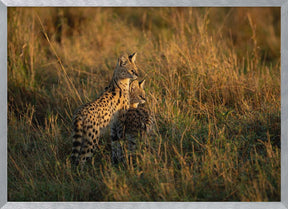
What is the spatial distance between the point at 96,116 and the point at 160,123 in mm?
930

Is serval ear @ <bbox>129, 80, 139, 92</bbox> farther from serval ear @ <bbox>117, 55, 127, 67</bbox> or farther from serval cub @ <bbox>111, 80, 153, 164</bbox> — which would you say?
serval cub @ <bbox>111, 80, 153, 164</bbox>

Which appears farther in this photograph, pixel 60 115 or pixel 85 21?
pixel 85 21

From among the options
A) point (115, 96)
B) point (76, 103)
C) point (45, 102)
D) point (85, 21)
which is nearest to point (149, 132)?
point (115, 96)

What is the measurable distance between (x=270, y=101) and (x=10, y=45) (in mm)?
4001

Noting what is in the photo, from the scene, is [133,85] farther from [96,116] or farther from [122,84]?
[96,116]

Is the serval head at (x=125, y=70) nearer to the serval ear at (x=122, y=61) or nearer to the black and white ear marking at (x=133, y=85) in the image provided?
the serval ear at (x=122, y=61)

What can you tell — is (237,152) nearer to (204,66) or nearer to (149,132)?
(149,132)

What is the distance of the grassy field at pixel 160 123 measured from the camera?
12.3ft

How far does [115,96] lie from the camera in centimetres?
484

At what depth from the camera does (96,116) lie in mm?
4320

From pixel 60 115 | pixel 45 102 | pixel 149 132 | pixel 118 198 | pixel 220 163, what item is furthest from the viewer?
pixel 45 102

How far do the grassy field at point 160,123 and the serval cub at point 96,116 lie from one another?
22 centimetres

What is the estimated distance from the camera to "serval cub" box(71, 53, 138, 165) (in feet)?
13.7

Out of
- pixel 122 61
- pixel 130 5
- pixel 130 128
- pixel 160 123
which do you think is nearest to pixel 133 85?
pixel 122 61
